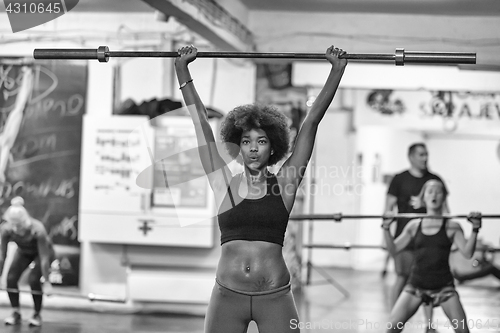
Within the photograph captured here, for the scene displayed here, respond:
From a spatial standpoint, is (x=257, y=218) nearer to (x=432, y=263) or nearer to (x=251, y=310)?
(x=251, y=310)

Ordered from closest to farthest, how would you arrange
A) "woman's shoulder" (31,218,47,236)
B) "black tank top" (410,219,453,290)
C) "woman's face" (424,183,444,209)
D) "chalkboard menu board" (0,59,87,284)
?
"black tank top" (410,219,453,290), "woman's face" (424,183,444,209), "woman's shoulder" (31,218,47,236), "chalkboard menu board" (0,59,87,284)

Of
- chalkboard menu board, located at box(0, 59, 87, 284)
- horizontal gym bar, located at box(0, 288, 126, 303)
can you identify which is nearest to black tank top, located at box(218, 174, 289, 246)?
horizontal gym bar, located at box(0, 288, 126, 303)

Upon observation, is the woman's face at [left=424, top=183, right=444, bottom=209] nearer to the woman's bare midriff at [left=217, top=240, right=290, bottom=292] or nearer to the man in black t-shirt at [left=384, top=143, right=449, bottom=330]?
the man in black t-shirt at [left=384, top=143, right=449, bottom=330]

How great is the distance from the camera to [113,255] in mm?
6594

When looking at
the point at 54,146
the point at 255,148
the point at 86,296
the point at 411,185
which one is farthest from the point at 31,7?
the point at 411,185

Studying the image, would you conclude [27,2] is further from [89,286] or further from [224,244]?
[89,286]

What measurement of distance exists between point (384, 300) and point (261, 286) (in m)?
5.37

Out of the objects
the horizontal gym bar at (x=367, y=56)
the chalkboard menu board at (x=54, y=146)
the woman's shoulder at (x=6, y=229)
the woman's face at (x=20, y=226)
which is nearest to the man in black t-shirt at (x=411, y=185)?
the chalkboard menu board at (x=54, y=146)

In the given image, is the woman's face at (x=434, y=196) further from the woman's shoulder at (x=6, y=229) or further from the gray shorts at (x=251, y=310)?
the woman's shoulder at (x=6, y=229)

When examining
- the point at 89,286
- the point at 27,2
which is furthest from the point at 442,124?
the point at 27,2

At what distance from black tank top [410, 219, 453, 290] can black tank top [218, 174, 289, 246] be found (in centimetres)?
196

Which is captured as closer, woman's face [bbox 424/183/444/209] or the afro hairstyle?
the afro hairstyle

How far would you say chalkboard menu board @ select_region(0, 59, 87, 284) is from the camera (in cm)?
651

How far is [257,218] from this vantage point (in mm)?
2674
